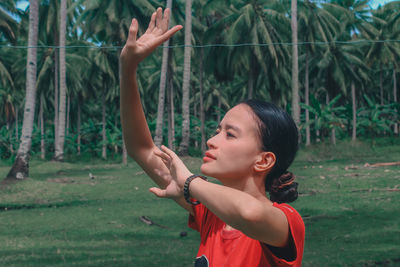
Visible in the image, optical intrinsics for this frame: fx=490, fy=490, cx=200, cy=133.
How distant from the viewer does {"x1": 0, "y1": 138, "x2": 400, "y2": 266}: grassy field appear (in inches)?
233

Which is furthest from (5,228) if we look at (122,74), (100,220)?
(122,74)

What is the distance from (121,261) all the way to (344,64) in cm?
2499

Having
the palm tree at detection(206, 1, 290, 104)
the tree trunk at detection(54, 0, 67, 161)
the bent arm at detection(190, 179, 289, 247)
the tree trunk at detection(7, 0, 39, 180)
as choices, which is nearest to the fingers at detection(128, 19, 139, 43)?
the bent arm at detection(190, 179, 289, 247)

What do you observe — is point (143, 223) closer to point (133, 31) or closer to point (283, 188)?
point (283, 188)

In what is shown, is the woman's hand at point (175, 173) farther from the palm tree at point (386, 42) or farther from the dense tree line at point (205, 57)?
the palm tree at point (386, 42)

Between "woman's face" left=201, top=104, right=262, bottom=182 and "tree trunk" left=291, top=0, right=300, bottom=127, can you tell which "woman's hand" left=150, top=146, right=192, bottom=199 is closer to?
"woman's face" left=201, top=104, right=262, bottom=182

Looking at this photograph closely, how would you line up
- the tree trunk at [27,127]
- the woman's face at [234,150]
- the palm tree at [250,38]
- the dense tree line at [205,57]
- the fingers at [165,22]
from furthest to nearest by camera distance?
the palm tree at [250,38] < the dense tree line at [205,57] < the tree trunk at [27,127] < the fingers at [165,22] < the woman's face at [234,150]

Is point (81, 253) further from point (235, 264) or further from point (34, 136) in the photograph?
point (34, 136)

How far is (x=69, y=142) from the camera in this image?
2658 centimetres

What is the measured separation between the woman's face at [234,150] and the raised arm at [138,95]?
215mm

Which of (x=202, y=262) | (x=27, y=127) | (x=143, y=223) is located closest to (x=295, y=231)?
(x=202, y=262)

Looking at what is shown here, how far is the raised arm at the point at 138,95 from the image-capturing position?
5.15ft

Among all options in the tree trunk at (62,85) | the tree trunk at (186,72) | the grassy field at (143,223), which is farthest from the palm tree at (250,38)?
the grassy field at (143,223)

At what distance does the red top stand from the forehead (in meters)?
0.27
